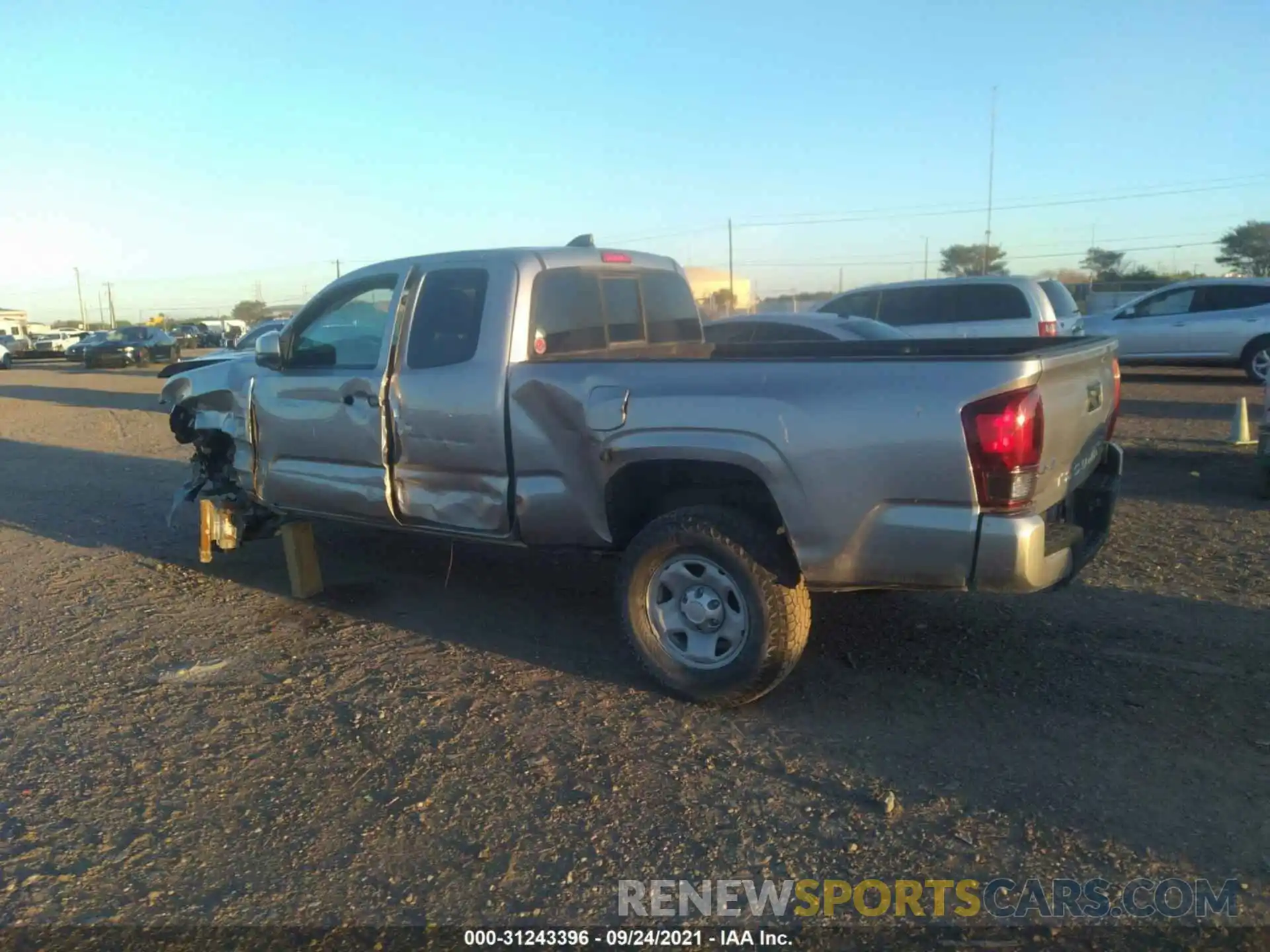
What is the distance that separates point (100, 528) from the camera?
8258mm

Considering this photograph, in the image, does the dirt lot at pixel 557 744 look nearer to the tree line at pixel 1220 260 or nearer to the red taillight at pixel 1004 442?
the red taillight at pixel 1004 442

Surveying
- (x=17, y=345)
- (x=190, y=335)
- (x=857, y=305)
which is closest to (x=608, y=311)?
(x=857, y=305)

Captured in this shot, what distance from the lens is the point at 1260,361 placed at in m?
16.1

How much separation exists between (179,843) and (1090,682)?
3.74 metres

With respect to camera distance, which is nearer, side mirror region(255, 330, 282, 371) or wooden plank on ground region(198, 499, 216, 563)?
side mirror region(255, 330, 282, 371)

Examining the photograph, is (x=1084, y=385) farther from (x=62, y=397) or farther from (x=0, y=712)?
(x=62, y=397)

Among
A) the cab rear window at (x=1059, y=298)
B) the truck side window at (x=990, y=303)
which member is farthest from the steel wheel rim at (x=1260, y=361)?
the truck side window at (x=990, y=303)

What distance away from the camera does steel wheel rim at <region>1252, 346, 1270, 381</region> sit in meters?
16.0

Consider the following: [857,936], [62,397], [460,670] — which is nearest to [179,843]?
[460,670]

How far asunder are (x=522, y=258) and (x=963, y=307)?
10406 millimetres

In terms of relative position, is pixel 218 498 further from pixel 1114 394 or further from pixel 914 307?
pixel 914 307

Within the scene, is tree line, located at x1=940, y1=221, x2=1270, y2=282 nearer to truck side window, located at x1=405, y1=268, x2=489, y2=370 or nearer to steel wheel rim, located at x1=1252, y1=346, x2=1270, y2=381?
steel wheel rim, located at x1=1252, y1=346, x2=1270, y2=381

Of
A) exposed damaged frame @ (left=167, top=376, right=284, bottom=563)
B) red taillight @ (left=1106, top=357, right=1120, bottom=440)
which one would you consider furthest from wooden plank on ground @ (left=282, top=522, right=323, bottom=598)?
red taillight @ (left=1106, top=357, right=1120, bottom=440)

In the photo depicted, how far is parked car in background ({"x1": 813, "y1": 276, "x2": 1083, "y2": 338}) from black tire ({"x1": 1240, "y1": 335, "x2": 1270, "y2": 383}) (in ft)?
11.0
